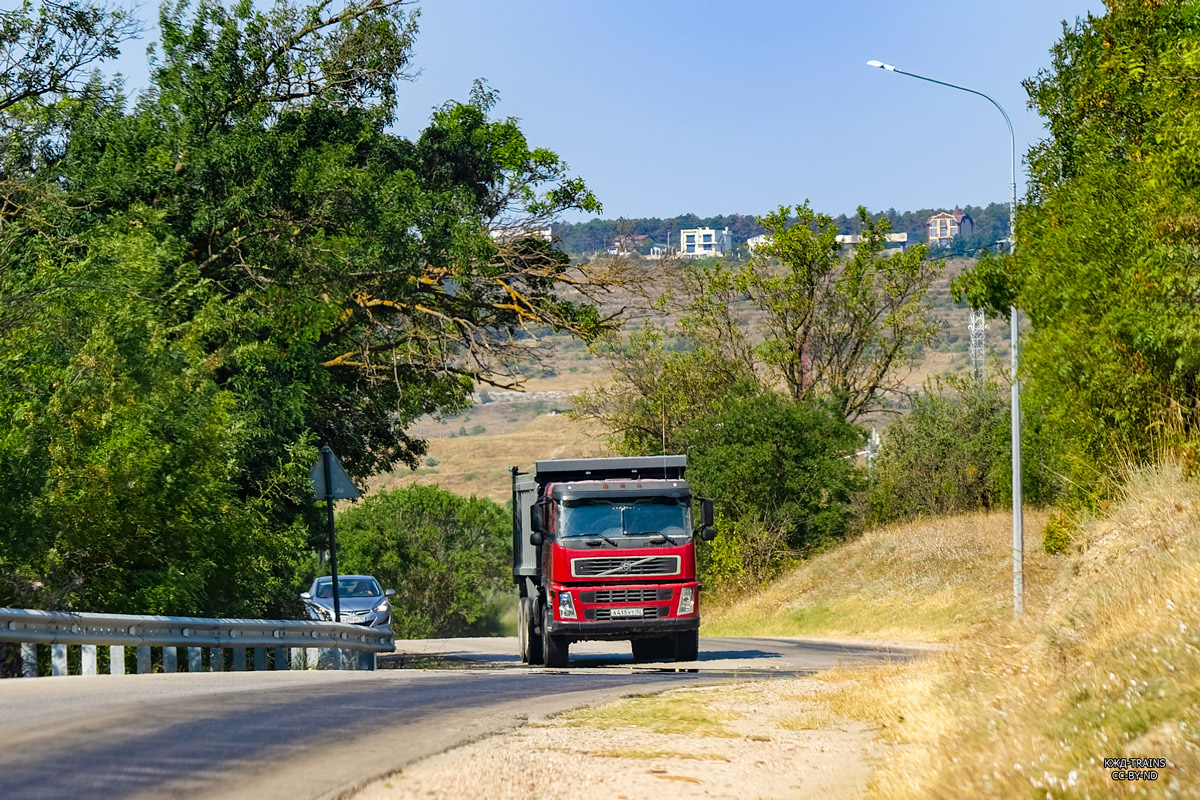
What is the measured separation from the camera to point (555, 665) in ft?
73.9

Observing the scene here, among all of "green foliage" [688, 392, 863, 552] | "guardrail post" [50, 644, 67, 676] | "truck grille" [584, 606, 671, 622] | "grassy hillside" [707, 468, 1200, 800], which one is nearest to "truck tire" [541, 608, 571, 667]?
"truck grille" [584, 606, 671, 622]

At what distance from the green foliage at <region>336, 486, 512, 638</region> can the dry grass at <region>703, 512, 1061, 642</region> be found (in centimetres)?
5347

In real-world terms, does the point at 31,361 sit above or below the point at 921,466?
above

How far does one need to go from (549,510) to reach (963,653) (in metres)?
10.5

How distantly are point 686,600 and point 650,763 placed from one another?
13.2m

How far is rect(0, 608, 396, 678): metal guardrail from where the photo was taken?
1409cm

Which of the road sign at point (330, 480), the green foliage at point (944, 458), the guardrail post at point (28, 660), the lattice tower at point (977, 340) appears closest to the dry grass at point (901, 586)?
the green foliage at point (944, 458)

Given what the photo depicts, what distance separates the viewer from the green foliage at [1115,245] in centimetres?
1778

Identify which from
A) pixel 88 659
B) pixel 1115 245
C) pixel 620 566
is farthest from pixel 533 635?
pixel 1115 245

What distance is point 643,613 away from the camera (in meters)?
21.4

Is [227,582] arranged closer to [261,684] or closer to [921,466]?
[261,684]

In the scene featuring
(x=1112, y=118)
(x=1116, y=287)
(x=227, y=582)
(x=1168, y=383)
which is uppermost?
(x=1112, y=118)

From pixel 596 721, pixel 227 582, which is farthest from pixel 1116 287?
pixel 227 582

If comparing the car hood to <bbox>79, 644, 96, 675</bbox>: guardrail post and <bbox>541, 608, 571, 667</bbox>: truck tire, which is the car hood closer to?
<bbox>541, 608, 571, 667</bbox>: truck tire
